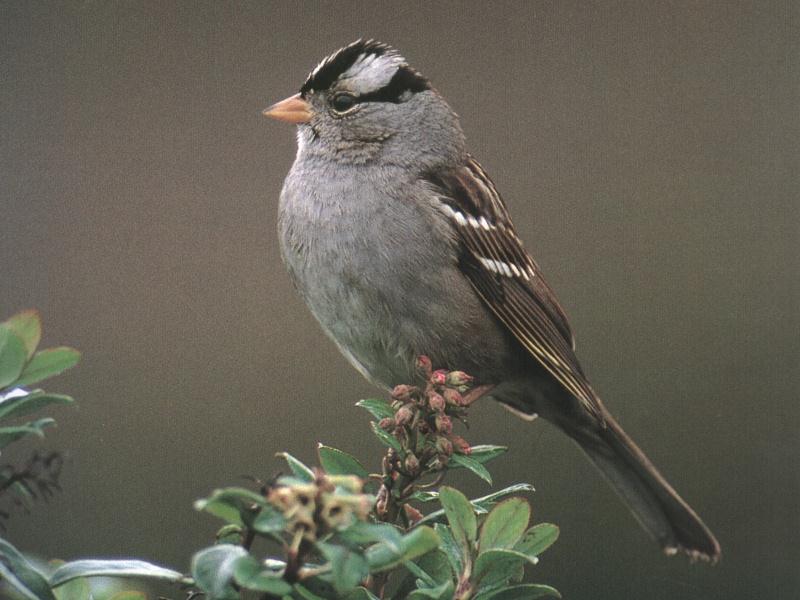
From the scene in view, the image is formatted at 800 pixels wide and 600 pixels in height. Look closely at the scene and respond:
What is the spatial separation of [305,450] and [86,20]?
939 millimetres

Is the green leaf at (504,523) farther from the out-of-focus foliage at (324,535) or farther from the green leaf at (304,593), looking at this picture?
the green leaf at (304,593)

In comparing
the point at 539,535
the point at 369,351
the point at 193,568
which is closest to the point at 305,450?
the point at 369,351

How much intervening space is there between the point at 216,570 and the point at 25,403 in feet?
0.63

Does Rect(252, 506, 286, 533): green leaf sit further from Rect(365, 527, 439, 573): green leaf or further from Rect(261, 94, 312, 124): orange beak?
Rect(261, 94, 312, 124): orange beak

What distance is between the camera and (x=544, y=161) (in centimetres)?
214

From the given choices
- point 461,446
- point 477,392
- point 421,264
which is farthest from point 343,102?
point 461,446

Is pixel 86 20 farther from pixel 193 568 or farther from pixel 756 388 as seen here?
pixel 193 568

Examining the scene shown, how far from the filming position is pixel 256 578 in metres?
0.59

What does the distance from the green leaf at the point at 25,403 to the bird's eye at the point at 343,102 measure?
1.18 m

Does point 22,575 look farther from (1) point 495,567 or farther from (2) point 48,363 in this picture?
(1) point 495,567

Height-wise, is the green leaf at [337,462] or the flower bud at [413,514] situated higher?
the green leaf at [337,462]

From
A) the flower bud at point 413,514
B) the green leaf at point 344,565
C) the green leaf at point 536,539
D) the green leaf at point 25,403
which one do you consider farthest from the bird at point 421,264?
the green leaf at point 344,565

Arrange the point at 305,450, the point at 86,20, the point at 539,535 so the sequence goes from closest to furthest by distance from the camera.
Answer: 1. the point at 539,535
2. the point at 305,450
3. the point at 86,20

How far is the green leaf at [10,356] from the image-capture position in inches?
26.4
